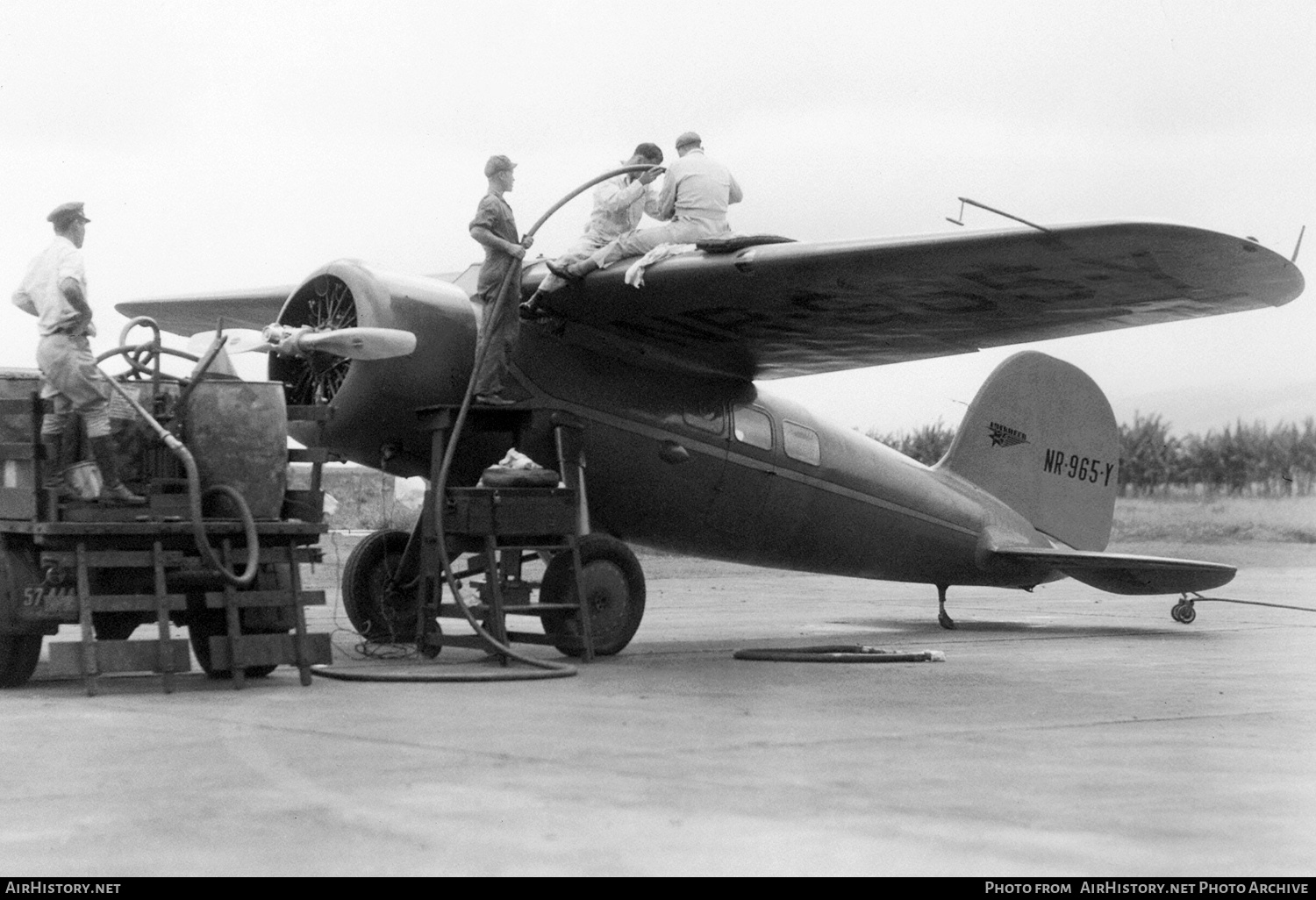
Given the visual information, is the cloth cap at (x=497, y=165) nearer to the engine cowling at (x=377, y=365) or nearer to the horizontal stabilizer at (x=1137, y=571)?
the engine cowling at (x=377, y=365)

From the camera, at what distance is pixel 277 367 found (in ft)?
40.0

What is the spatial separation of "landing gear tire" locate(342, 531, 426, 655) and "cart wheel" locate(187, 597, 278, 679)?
2.54m

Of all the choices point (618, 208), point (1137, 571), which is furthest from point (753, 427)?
point (1137, 571)

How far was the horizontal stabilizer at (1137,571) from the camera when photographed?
48.5 ft

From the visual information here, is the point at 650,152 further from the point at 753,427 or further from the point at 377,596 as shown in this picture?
the point at 377,596

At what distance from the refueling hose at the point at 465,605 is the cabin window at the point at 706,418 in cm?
208

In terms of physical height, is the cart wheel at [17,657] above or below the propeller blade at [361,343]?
below

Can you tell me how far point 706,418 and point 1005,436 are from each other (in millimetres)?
4593

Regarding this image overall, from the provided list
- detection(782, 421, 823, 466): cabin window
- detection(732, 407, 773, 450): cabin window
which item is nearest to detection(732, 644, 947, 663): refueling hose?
detection(732, 407, 773, 450): cabin window

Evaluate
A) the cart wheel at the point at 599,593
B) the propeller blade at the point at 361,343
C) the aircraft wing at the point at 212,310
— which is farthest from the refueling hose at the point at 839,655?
the aircraft wing at the point at 212,310

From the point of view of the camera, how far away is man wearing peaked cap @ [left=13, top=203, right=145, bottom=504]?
364 inches

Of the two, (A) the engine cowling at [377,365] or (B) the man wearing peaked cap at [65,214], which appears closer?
(B) the man wearing peaked cap at [65,214]

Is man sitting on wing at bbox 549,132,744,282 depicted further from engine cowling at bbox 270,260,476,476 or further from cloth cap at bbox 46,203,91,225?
cloth cap at bbox 46,203,91,225
